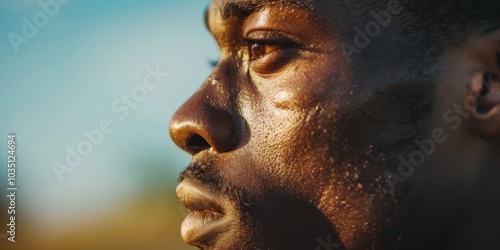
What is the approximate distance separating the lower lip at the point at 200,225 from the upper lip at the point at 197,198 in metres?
0.02

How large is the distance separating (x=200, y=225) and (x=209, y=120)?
44cm

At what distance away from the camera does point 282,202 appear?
10.4 ft

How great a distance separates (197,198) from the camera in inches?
132

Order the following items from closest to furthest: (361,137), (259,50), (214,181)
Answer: (361,137) → (214,181) → (259,50)

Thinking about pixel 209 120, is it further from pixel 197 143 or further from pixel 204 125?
pixel 197 143

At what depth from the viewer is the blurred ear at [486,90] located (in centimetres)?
321

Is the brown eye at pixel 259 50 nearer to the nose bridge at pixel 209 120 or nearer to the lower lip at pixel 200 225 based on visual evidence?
the nose bridge at pixel 209 120

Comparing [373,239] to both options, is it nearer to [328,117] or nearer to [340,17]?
[328,117]

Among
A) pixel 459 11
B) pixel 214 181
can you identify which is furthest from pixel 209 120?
pixel 459 11

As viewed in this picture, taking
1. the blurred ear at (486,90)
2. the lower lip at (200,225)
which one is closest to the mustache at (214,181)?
the lower lip at (200,225)

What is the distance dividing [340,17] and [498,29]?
2.12 ft

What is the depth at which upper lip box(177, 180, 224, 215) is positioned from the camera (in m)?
3.29

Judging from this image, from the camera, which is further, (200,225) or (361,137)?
(200,225)

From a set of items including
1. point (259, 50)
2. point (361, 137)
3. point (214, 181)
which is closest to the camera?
point (361, 137)
